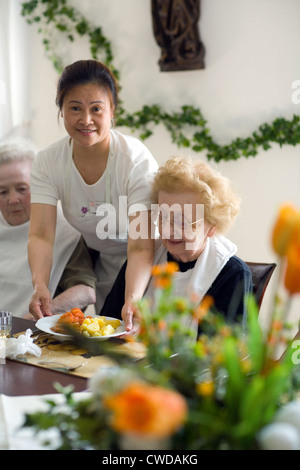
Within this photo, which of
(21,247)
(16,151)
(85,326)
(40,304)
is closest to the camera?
(85,326)

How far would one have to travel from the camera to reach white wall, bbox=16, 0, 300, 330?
309cm

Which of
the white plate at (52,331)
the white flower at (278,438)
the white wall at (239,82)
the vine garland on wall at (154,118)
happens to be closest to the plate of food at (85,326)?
the white plate at (52,331)

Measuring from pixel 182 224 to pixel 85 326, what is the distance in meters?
0.46

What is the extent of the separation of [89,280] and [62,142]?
0.56 m

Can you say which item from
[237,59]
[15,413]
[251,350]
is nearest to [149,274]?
[15,413]

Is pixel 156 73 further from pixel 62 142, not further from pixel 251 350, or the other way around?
pixel 251 350

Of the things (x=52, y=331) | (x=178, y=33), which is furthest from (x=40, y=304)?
(x=178, y=33)

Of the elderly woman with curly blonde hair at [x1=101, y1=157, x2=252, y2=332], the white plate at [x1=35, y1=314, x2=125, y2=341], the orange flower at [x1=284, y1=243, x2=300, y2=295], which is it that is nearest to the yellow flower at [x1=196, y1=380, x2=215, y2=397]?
the orange flower at [x1=284, y1=243, x2=300, y2=295]

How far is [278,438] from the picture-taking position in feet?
2.03

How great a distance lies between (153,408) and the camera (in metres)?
0.52

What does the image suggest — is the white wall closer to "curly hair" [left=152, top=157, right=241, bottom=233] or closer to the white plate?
"curly hair" [left=152, top=157, right=241, bottom=233]

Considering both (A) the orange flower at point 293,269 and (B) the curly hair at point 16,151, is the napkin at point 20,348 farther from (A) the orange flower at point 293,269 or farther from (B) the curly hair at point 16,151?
(B) the curly hair at point 16,151

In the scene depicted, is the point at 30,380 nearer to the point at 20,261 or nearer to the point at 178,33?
the point at 20,261

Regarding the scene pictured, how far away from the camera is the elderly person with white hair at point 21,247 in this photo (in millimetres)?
2268
